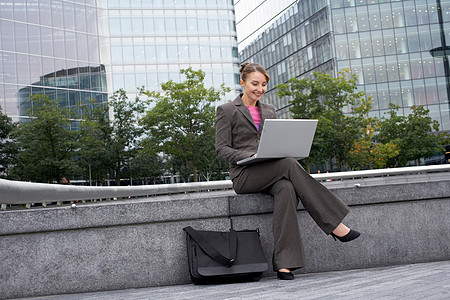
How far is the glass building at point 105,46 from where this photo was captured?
56.4 m

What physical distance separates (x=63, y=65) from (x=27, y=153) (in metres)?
23.3

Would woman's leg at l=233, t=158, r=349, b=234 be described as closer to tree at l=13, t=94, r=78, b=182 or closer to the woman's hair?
the woman's hair

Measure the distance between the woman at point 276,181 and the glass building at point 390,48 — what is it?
173 feet

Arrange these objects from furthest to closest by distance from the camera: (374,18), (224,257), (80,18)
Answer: (80,18), (374,18), (224,257)

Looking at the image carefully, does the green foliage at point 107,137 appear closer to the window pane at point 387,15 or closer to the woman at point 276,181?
the window pane at point 387,15

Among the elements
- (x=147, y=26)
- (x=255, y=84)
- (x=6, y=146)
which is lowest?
(x=255, y=84)

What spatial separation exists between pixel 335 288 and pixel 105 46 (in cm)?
6208

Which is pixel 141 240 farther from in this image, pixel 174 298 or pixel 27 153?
pixel 27 153

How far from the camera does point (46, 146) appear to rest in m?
38.3

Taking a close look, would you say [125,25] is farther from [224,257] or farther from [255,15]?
[224,257]

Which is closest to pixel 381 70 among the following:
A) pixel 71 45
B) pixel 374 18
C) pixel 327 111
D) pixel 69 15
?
pixel 374 18

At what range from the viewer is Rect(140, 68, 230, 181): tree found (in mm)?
39469

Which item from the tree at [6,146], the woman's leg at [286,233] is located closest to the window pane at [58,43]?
the tree at [6,146]

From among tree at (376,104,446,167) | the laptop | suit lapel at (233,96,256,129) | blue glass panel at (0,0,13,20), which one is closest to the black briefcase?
the laptop
